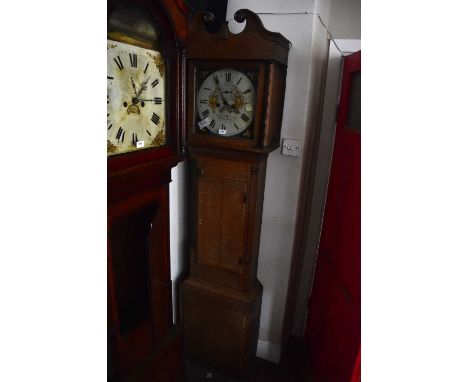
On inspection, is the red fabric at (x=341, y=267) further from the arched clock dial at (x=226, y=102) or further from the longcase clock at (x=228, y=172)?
the arched clock dial at (x=226, y=102)

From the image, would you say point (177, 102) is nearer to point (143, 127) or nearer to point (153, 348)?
point (143, 127)

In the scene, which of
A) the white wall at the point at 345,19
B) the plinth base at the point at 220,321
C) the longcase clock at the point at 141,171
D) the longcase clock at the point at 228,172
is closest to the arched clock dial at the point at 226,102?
the longcase clock at the point at 228,172

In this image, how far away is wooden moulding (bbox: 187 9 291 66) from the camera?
1222 mm

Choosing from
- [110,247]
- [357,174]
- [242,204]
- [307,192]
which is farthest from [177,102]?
[307,192]

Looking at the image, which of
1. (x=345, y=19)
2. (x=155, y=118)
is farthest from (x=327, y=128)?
(x=155, y=118)

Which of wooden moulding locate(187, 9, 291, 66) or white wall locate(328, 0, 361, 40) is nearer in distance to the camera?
wooden moulding locate(187, 9, 291, 66)

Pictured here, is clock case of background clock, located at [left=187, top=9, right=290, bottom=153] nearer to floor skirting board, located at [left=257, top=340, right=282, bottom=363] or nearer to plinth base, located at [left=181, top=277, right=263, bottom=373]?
plinth base, located at [left=181, top=277, right=263, bottom=373]

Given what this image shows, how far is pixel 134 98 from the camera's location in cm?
91

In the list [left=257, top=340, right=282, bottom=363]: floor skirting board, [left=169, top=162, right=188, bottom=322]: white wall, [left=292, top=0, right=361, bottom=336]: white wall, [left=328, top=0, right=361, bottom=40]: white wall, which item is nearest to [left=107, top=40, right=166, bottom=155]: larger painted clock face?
[left=169, top=162, right=188, bottom=322]: white wall

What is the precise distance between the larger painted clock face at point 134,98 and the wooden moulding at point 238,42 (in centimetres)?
39

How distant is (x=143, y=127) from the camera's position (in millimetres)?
951

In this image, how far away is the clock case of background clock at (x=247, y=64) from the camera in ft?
4.09

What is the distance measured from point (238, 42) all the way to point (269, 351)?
1.71 m

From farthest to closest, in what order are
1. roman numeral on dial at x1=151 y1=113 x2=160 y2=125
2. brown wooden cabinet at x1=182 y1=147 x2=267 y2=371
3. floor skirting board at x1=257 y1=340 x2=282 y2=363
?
floor skirting board at x1=257 y1=340 x2=282 y2=363 → brown wooden cabinet at x1=182 y1=147 x2=267 y2=371 → roman numeral on dial at x1=151 y1=113 x2=160 y2=125
